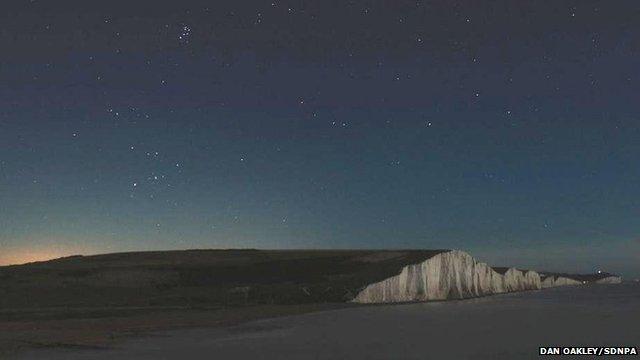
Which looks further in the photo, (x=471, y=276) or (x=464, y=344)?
(x=471, y=276)

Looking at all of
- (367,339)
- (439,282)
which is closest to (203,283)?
(439,282)

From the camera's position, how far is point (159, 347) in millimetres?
27516

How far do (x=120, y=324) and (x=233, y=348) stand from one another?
1398cm

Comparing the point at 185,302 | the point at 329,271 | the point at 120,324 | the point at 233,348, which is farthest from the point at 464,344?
the point at 329,271

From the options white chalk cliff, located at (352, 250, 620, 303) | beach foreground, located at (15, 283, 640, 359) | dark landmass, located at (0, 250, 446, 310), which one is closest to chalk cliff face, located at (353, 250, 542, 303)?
white chalk cliff, located at (352, 250, 620, 303)

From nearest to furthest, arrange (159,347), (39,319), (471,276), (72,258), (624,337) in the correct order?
(159,347) < (624,337) < (39,319) < (471,276) < (72,258)

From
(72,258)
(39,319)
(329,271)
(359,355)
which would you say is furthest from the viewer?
(72,258)

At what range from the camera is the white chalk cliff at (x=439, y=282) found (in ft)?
244

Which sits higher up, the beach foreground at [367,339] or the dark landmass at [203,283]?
the dark landmass at [203,283]

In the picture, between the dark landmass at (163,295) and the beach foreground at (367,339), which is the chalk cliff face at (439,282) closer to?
the dark landmass at (163,295)

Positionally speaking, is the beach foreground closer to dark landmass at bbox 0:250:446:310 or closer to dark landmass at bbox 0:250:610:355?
dark landmass at bbox 0:250:610:355

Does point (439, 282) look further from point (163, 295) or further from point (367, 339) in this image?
point (367, 339)

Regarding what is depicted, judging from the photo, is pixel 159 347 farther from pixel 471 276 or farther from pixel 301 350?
pixel 471 276

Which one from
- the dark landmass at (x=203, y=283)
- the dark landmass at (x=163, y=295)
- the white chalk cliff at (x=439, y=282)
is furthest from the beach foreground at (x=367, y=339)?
the white chalk cliff at (x=439, y=282)
